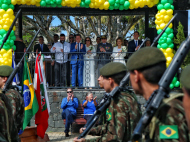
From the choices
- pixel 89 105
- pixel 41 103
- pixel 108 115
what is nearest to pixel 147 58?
pixel 108 115

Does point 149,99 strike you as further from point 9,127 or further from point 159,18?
point 159,18

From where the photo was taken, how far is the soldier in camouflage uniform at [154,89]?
1.77 meters

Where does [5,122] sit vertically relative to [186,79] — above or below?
below

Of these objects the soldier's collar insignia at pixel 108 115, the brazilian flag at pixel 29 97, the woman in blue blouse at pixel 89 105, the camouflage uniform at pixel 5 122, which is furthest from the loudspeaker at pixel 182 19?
the camouflage uniform at pixel 5 122

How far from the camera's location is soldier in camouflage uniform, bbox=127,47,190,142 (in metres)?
1.77

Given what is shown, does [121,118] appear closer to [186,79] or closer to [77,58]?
[186,79]

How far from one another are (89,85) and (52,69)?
1.65 meters

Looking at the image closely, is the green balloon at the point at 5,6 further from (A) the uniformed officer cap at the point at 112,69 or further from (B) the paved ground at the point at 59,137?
(A) the uniformed officer cap at the point at 112,69

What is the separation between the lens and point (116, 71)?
11.4ft

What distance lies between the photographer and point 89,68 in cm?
1046

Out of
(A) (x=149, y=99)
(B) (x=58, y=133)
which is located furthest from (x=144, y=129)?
(B) (x=58, y=133)

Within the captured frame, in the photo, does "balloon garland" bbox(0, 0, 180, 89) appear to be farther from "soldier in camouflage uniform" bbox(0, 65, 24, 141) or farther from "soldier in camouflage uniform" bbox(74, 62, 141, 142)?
"soldier in camouflage uniform" bbox(74, 62, 141, 142)

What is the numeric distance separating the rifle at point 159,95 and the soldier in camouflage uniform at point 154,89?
3 centimetres

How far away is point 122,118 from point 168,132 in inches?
50.7
